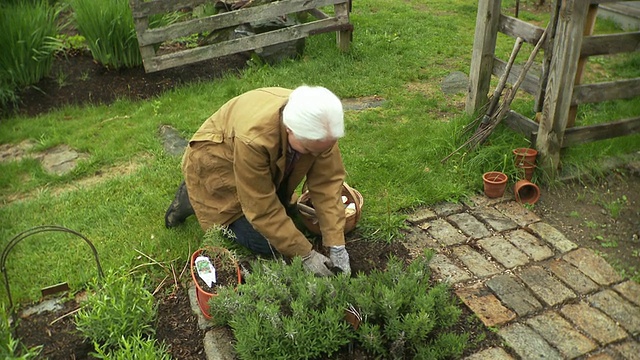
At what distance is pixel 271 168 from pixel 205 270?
0.71m

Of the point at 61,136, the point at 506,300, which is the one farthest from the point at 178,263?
the point at 61,136

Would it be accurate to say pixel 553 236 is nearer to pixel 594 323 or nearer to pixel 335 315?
pixel 594 323

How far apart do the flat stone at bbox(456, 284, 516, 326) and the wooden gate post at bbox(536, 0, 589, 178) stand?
1.51 m

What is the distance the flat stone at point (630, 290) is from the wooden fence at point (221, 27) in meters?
4.54

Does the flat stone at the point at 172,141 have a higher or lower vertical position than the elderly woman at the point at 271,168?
lower

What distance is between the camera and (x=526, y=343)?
10.0 feet

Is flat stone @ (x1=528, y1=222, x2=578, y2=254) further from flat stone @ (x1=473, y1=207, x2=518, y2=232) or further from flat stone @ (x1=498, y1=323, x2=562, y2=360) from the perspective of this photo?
flat stone @ (x1=498, y1=323, x2=562, y2=360)

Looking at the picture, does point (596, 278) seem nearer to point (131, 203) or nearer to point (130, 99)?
point (131, 203)

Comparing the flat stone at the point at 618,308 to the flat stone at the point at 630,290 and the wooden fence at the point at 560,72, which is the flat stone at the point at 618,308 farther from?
the wooden fence at the point at 560,72

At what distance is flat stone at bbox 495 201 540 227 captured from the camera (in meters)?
4.10

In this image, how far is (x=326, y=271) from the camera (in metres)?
3.33

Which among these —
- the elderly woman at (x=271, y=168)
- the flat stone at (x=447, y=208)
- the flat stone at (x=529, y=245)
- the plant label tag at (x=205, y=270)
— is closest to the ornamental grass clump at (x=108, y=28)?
the elderly woman at (x=271, y=168)

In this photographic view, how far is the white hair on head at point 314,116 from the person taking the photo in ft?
8.97

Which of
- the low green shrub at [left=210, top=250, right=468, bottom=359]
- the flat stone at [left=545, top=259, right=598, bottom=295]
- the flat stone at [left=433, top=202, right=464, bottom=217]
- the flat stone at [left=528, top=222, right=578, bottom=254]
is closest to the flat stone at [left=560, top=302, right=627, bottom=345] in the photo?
the flat stone at [left=545, top=259, right=598, bottom=295]
